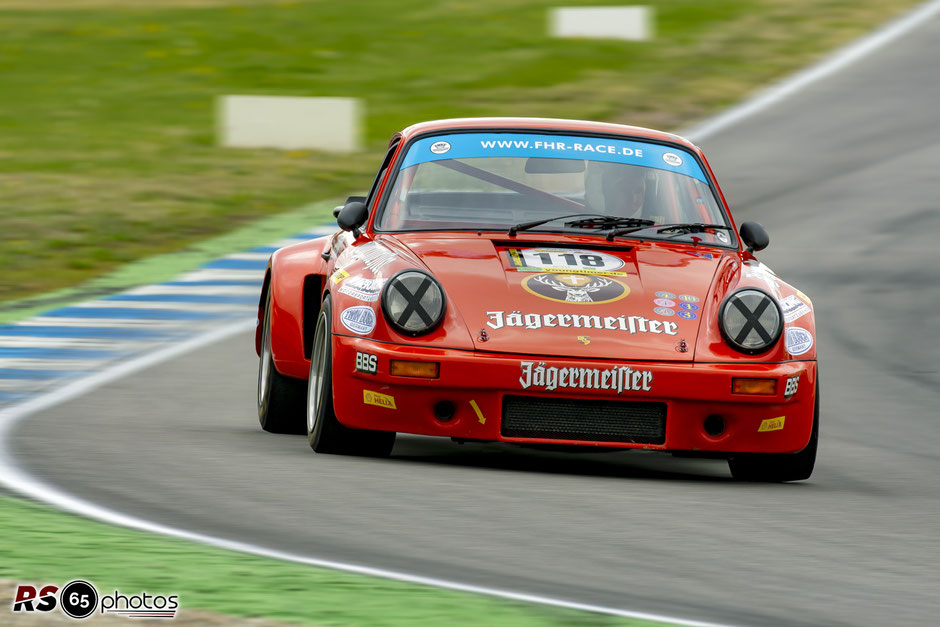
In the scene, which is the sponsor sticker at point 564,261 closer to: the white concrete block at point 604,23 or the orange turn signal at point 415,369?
the orange turn signal at point 415,369

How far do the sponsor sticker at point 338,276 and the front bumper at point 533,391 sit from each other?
435mm

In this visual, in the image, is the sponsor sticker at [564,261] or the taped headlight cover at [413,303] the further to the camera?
the sponsor sticker at [564,261]

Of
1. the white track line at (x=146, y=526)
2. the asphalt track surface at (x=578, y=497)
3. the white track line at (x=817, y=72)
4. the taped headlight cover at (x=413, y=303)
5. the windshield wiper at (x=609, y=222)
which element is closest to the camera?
the white track line at (x=146, y=526)

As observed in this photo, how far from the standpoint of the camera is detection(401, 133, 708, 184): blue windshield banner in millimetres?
7266

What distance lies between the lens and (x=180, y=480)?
555 cm

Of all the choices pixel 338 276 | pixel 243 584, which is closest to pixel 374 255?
pixel 338 276

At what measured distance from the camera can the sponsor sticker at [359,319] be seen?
19.9 feet

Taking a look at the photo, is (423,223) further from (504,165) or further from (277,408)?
(277,408)

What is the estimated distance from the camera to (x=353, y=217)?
7.11 m

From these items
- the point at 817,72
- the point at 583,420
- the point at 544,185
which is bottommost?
the point at 817,72

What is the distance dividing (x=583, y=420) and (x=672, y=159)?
6.08 ft

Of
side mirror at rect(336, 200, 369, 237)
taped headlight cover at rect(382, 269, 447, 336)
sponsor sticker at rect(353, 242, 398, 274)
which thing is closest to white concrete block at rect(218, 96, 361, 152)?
side mirror at rect(336, 200, 369, 237)

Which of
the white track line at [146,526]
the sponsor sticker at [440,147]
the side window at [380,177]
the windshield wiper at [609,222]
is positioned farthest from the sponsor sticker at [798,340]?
the white track line at [146,526]

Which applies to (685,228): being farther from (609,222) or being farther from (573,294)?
(573,294)
